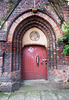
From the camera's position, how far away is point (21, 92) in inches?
130

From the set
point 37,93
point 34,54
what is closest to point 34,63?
point 34,54

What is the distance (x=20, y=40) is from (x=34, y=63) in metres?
1.61

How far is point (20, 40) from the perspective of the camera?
13.1 ft

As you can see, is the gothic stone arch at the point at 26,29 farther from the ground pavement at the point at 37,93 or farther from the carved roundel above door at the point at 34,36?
the ground pavement at the point at 37,93

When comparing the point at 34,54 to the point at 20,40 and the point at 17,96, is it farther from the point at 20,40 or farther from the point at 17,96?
the point at 17,96

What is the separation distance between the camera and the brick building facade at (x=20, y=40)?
11.5ft

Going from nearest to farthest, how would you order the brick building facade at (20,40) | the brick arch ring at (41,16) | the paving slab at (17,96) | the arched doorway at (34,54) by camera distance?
the paving slab at (17,96) → the brick building facade at (20,40) → the brick arch ring at (41,16) → the arched doorway at (34,54)

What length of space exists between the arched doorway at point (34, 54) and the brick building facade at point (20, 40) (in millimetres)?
399

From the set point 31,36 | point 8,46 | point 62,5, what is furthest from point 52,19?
point 8,46

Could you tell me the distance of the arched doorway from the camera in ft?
13.9

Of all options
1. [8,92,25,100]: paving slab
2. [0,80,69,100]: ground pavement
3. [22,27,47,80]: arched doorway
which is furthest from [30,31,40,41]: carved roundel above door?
[8,92,25,100]: paving slab

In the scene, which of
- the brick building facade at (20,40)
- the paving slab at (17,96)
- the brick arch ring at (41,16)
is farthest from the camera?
the brick arch ring at (41,16)

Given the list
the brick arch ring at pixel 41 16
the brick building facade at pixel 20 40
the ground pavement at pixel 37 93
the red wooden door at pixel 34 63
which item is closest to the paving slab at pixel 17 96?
the ground pavement at pixel 37 93

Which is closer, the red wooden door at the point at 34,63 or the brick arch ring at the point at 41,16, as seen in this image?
the brick arch ring at the point at 41,16
